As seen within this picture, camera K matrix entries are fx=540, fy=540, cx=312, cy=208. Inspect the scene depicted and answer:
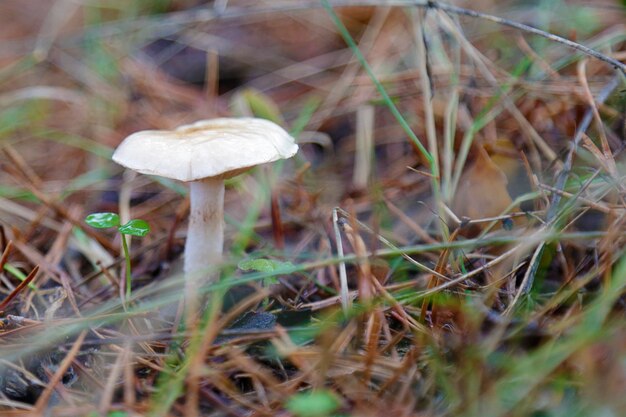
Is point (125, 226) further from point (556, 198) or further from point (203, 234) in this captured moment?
point (556, 198)

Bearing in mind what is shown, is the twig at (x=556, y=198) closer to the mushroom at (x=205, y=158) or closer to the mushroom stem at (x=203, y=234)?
the mushroom at (x=205, y=158)

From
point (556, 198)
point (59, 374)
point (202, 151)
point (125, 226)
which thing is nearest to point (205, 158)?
point (202, 151)

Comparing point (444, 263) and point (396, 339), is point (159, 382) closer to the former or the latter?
point (396, 339)

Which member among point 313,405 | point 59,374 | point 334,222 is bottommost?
point 59,374

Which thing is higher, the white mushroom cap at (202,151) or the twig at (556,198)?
the white mushroom cap at (202,151)

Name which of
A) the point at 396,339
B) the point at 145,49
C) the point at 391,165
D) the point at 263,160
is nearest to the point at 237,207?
the point at 391,165

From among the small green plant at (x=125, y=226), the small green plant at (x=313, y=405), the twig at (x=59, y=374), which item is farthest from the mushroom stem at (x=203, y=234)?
the small green plant at (x=313, y=405)
